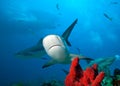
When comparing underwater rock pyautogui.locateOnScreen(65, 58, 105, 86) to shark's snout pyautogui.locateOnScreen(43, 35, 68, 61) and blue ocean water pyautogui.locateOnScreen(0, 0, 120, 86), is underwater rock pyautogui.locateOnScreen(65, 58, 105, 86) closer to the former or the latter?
shark's snout pyautogui.locateOnScreen(43, 35, 68, 61)

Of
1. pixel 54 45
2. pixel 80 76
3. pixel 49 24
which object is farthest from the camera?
pixel 49 24

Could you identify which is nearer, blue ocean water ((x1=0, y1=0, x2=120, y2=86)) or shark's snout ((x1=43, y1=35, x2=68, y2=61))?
shark's snout ((x1=43, y1=35, x2=68, y2=61))

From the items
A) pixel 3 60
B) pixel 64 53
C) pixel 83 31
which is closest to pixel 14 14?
pixel 64 53

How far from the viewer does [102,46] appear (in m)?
135

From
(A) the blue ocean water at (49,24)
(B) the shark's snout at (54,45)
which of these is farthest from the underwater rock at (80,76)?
(A) the blue ocean water at (49,24)

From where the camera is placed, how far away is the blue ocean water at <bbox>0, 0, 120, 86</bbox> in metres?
47.4

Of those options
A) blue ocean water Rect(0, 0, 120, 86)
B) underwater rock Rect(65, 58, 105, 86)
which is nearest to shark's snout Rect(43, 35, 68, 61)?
underwater rock Rect(65, 58, 105, 86)

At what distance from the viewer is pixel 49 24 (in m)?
56.3

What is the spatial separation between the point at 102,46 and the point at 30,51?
5007 inches

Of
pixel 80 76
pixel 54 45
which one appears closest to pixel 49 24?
pixel 54 45

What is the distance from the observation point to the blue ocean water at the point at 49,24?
155 ft

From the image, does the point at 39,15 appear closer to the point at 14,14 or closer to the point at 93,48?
the point at 14,14

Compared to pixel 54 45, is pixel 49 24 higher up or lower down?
higher up

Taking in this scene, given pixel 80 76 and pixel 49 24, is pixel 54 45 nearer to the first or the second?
pixel 80 76
